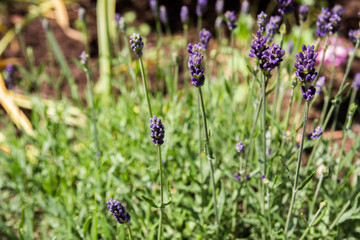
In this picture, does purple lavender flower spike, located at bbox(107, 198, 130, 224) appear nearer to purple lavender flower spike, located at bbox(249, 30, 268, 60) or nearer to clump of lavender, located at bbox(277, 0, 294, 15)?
purple lavender flower spike, located at bbox(249, 30, 268, 60)

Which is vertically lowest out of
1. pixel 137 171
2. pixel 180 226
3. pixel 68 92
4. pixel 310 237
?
pixel 310 237

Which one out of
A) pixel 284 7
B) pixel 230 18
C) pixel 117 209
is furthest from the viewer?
pixel 230 18

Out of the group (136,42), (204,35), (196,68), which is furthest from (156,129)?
(204,35)

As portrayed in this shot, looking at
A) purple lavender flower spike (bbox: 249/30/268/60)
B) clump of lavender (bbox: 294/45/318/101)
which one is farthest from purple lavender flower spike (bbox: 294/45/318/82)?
purple lavender flower spike (bbox: 249/30/268/60)

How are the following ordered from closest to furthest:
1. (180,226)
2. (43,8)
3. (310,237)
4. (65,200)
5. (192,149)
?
(310,237)
(180,226)
(65,200)
(192,149)
(43,8)

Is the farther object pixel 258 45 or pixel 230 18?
pixel 230 18

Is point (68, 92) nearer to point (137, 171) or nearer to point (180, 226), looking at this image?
point (137, 171)

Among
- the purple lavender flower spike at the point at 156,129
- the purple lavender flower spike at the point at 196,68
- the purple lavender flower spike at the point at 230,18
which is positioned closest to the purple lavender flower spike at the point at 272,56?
the purple lavender flower spike at the point at 196,68

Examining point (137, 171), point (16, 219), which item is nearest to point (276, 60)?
point (137, 171)

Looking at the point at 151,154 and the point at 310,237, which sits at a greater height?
the point at 151,154

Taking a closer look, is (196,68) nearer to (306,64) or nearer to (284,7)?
(306,64)

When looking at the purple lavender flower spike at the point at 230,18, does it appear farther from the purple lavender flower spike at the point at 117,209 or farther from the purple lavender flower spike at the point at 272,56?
the purple lavender flower spike at the point at 117,209
